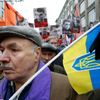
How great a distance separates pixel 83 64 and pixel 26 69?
13.3 inches

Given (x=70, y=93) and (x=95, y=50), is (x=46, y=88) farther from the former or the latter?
(x=95, y=50)

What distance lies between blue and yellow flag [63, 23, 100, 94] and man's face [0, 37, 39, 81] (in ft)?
0.71

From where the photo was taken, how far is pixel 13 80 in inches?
87.0

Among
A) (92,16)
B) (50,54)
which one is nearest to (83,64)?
(50,54)

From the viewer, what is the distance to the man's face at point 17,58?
7.04 feet

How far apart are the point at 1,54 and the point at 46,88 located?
34 centimetres

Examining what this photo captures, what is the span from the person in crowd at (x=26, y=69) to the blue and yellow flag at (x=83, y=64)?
3.5 inches

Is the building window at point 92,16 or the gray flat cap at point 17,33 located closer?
the gray flat cap at point 17,33

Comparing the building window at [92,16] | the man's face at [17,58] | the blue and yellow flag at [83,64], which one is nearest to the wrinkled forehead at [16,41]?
the man's face at [17,58]

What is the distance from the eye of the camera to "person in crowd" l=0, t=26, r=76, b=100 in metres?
2.14

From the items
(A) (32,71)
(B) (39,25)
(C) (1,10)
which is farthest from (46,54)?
(B) (39,25)

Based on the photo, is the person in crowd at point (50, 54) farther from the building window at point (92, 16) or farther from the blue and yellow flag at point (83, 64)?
the building window at point (92, 16)

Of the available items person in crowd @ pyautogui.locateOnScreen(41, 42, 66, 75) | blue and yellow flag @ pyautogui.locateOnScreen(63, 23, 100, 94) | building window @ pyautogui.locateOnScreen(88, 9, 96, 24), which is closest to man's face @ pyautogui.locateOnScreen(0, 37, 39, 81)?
blue and yellow flag @ pyautogui.locateOnScreen(63, 23, 100, 94)

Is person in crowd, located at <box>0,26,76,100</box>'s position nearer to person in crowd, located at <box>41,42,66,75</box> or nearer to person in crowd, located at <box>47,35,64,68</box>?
person in crowd, located at <box>41,42,66,75</box>
